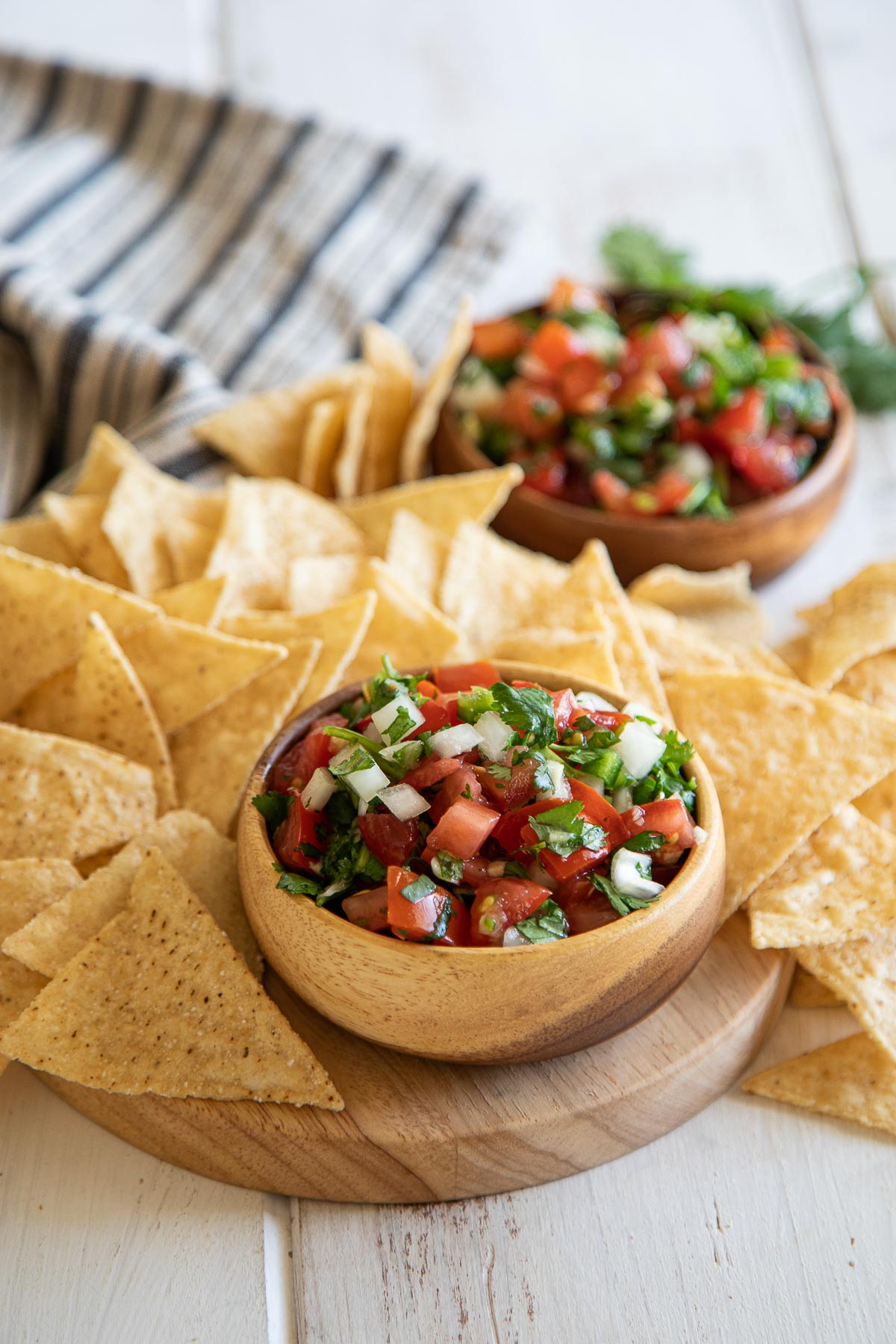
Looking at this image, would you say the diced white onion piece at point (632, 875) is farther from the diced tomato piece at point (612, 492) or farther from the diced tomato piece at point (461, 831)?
the diced tomato piece at point (612, 492)

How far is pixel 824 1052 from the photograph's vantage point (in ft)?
6.16

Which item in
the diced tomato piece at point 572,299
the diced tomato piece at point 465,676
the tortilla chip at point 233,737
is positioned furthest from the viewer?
the diced tomato piece at point 572,299

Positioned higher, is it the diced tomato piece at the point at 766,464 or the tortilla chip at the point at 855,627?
the diced tomato piece at the point at 766,464

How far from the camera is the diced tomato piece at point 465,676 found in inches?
74.4

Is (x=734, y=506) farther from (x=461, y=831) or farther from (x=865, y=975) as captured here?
(x=461, y=831)

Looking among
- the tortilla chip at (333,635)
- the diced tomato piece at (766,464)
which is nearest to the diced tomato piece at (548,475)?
the diced tomato piece at (766,464)

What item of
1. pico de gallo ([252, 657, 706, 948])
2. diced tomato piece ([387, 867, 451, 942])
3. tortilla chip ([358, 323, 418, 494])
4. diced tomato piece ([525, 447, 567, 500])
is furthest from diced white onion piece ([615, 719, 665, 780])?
tortilla chip ([358, 323, 418, 494])

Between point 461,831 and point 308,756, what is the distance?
31 cm

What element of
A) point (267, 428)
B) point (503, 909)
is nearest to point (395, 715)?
point (503, 909)

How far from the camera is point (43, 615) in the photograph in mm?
2154

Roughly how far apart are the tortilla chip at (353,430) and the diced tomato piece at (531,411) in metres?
0.29

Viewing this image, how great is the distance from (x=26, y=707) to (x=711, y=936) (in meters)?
1.21

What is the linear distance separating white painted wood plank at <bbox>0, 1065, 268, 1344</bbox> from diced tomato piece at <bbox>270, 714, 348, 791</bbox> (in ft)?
1.89

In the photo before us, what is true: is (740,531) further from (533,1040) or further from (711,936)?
(533,1040)
